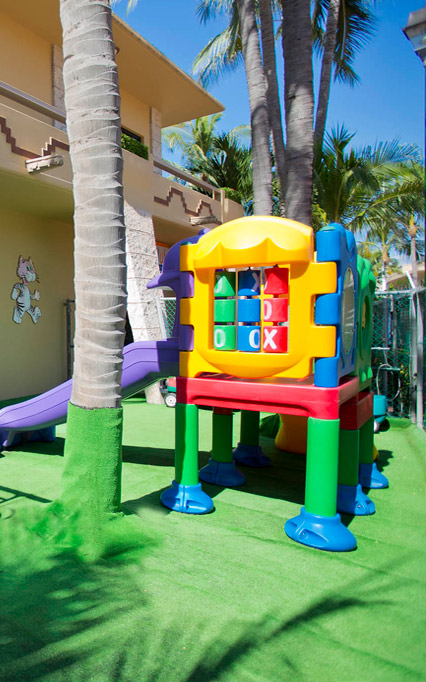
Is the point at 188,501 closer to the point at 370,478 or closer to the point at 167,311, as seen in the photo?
the point at 370,478

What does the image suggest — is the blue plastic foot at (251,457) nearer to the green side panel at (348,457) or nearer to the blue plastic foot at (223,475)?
the blue plastic foot at (223,475)

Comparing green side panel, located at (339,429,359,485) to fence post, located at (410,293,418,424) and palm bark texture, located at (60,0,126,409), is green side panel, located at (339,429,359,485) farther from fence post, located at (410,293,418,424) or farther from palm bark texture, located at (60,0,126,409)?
fence post, located at (410,293,418,424)

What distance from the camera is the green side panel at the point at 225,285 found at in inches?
167

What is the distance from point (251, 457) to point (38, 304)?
783cm

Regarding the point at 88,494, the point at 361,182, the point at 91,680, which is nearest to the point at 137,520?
the point at 88,494

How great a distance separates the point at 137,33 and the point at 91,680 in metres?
12.5

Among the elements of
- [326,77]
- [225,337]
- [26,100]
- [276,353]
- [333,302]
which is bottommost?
[276,353]

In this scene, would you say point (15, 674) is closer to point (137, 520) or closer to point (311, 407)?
point (137, 520)

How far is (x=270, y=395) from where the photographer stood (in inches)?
156

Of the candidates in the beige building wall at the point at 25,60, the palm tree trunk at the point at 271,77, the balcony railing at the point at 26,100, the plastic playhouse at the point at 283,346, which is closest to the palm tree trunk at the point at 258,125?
the palm tree trunk at the point at 271,77

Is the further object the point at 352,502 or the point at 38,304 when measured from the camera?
the point at 38,304

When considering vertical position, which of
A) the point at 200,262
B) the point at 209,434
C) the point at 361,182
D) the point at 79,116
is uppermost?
the point at 361,182

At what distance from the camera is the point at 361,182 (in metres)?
13.5

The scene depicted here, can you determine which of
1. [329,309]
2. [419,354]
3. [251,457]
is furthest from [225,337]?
[419,354]
